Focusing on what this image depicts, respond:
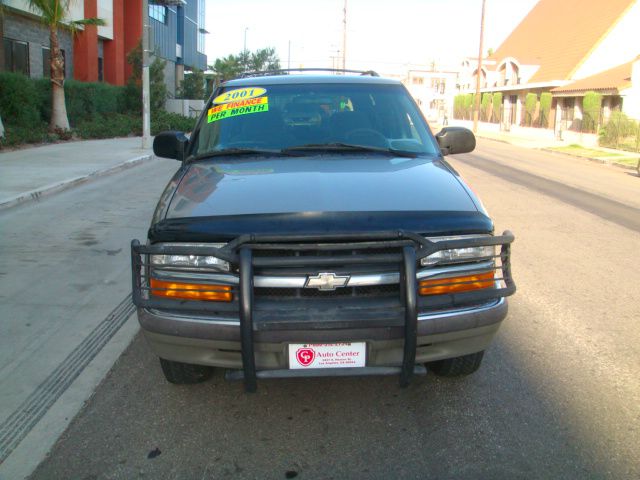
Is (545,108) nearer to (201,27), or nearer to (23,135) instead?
(23,135)

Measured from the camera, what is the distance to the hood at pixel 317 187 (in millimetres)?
3281

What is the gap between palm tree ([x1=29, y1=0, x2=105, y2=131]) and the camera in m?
20.9

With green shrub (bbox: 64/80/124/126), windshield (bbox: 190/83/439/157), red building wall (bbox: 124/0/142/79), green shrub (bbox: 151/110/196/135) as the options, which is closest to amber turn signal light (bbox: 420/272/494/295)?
windshield (bbox: 190/83/439/157)

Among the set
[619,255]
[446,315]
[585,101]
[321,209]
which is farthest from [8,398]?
[585,101]

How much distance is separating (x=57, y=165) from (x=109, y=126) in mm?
11258

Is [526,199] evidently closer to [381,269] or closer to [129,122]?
[381,269]

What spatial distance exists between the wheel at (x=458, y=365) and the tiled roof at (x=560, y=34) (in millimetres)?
41372

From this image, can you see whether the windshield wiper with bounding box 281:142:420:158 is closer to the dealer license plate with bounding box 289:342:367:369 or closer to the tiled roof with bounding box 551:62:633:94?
the dealer license plate with bounding box 289:342:367:369

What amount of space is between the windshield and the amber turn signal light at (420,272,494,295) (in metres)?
1.42

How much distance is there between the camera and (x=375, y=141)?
4.61 metres

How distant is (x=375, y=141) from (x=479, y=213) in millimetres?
1410

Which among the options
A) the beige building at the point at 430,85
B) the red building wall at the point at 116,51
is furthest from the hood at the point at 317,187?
the beige building at the point at 430,85

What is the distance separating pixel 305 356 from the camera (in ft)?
10.3

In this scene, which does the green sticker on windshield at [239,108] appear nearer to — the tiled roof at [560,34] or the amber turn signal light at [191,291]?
the amber turn signal light at [191,291]
